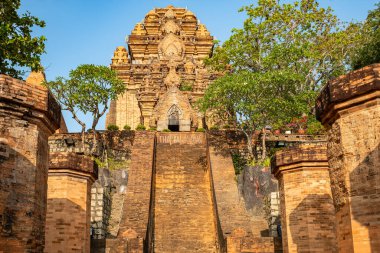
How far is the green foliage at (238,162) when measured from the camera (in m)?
26.5

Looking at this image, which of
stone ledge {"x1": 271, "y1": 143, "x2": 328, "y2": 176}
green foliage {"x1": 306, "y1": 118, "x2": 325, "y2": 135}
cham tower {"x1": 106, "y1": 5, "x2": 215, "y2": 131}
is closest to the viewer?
stone ledge {"x1": 271, "y1": 143, "x2": 328, "y2": 176}

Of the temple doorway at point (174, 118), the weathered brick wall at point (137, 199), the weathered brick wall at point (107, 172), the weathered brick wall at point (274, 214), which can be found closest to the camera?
the weathered brick wall at point (137, 199)

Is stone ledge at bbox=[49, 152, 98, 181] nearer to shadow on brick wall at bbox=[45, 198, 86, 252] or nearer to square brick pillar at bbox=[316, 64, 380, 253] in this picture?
shadow on brick wall at bbox=[45, 198, 86, 252]

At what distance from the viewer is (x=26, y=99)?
850 centimetres

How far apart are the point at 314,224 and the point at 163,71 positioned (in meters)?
31.1

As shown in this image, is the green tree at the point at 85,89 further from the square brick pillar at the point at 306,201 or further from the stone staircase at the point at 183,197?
the square brick pillar at the point at 306,201

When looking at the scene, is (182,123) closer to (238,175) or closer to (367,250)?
(238,175)

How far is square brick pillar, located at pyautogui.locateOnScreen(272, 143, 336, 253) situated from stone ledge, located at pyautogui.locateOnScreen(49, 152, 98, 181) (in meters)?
4.94

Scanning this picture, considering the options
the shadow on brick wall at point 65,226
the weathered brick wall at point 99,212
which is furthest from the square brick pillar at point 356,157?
the weathered brick wall at point 99,212

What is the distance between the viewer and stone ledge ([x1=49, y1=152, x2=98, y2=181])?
44.8 feet

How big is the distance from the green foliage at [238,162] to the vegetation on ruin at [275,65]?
0.84 metres

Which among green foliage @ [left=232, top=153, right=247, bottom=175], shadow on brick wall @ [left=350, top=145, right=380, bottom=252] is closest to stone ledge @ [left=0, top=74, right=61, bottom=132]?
shadow on brick wall @ [left=350, top=145, right=380, bottom=252]

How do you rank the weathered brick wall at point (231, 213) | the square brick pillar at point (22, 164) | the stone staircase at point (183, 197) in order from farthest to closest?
the stone staircase at point (183, 197)
the weathered brick wall at point (231, 213)
the square brick pillar at point (22, 164)

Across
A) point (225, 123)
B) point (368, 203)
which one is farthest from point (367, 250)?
point (225, 123)
